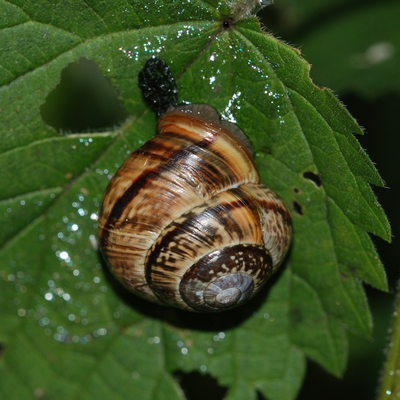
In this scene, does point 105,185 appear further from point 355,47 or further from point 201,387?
point 355,47

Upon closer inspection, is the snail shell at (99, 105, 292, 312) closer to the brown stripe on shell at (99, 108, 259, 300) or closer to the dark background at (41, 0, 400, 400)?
the brown stripe on shell at (99, 108, 259, 300)

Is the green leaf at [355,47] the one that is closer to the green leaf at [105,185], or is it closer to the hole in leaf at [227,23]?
the green leaf at [105,185]

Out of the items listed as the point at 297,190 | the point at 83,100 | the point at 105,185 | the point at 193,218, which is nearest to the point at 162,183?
the point at 193,218

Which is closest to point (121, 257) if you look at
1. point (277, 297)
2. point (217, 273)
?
point (217, 273)

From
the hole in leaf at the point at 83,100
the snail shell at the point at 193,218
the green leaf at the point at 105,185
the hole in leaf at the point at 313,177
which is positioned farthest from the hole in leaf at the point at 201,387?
the hole in leaf at the point at 83,100

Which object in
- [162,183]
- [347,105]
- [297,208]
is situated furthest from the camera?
[347,105]
